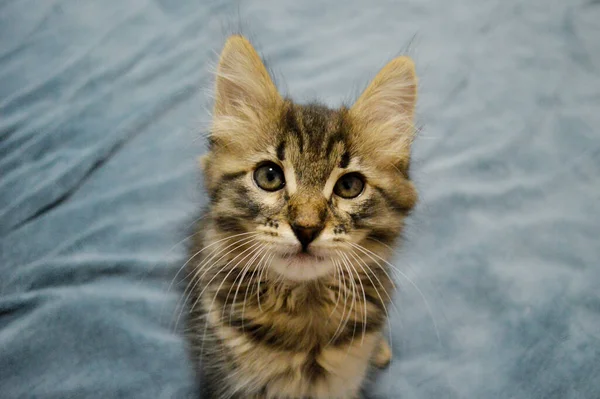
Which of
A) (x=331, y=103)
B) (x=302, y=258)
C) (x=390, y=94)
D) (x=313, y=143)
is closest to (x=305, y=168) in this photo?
(x=313, y=143)

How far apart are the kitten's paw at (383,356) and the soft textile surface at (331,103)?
0.07ft

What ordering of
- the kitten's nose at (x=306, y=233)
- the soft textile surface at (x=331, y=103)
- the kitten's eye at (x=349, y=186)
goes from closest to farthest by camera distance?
the kitten's nose at (x=306, y=233) → the kitten's eye at (x=349, y=186) → the soft textile surface at (x=331, y=103)

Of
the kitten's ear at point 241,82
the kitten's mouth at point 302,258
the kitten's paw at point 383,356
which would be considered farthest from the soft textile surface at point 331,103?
the kitten's mouth at point 302,258

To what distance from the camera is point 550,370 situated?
42.3 inches

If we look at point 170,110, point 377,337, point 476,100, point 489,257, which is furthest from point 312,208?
point 476,100

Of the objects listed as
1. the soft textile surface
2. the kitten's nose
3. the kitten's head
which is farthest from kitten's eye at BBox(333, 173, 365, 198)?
the soft textile surface

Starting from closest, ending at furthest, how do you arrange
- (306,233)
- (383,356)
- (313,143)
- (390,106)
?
1. (306,233)
2. (313,143)
3. (390,106)
4. (383,356)

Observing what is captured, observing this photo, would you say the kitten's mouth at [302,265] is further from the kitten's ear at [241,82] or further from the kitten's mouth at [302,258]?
the kitten's ear at [241,82]

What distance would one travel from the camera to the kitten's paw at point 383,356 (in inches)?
43.9

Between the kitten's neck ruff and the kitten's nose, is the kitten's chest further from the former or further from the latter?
the kitten's nose

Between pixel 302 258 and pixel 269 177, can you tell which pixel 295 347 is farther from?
pixel 269 177

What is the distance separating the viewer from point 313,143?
0.91 meters

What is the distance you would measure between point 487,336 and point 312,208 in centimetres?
62

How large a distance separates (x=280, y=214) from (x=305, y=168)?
0.33 feet
